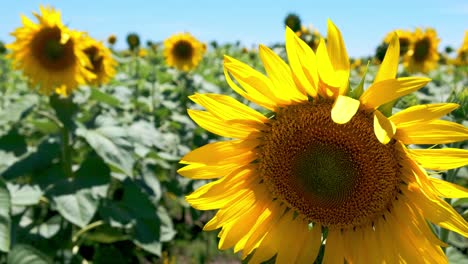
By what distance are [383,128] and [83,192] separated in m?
2.17

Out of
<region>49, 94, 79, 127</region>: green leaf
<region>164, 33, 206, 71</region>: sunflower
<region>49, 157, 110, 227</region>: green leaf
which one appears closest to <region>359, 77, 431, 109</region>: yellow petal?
<region>49, 157, 110, 227</region>: green leaf

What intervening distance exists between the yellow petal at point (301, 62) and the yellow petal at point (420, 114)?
209 mm

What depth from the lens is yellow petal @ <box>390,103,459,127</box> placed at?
3.97 feet

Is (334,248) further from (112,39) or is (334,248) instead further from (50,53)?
(112,39)

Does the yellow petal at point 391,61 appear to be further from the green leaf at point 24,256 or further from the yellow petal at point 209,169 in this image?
the green leaf at point 24,256

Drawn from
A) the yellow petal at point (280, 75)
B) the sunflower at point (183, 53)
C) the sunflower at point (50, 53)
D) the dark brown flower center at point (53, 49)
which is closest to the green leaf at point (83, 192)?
the sunflower at point (50, 53)

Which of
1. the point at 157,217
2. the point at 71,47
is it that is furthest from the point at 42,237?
the point at 71,47

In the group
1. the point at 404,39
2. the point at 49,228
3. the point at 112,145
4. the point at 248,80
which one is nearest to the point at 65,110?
the point at 112,145

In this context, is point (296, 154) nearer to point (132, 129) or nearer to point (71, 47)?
point (132, 129)

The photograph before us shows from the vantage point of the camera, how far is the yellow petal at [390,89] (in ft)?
3.96

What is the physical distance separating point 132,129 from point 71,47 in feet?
2.32

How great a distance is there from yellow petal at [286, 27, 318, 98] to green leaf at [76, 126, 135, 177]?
1851mm

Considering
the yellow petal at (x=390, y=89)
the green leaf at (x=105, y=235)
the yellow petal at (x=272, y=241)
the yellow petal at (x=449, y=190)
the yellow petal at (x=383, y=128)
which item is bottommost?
the green leaf at (x=105, y=235)

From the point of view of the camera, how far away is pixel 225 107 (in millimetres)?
1410
